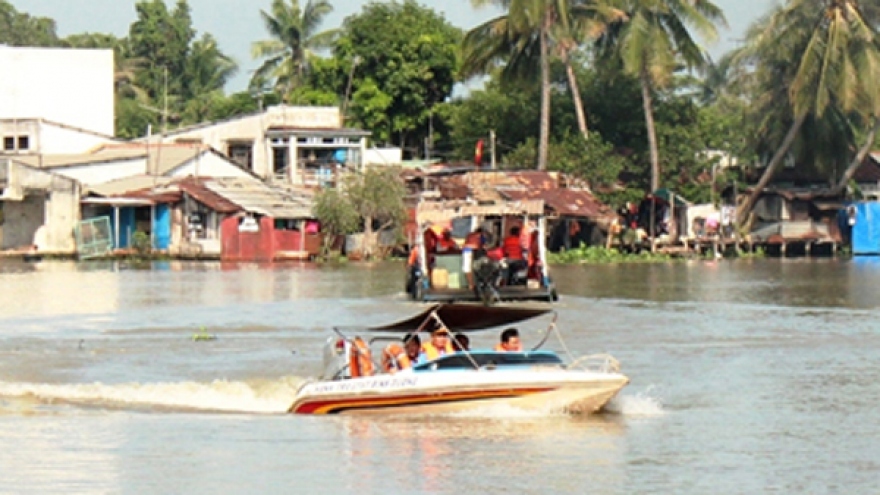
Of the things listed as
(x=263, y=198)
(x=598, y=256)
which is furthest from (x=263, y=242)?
(x=598, y=256)

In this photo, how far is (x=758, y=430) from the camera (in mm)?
16406

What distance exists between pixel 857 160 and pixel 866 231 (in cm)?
279

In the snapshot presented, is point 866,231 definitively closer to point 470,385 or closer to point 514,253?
point 514,253

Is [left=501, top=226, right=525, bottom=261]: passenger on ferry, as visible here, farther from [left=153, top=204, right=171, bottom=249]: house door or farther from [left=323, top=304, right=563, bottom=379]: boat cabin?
[left=153, top=204, right=171, bottom=249]: house door

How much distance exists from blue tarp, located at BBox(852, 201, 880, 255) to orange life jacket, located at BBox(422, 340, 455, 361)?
40.7m

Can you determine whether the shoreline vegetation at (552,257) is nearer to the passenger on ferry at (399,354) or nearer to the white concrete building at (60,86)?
the white concrete building at (60,86)

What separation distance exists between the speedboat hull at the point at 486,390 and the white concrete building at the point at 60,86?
148 ft

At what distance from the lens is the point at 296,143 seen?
183ft

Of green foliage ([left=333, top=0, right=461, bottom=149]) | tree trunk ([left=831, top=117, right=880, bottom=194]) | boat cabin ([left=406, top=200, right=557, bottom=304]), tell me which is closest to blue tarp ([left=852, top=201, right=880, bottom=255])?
tree trunk ([left=831, top=117, right=880, bottom=194])

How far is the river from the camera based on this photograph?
13883mm

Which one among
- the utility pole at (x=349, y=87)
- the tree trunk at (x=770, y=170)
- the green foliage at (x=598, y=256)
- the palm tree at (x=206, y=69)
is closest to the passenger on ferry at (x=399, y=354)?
the green foliage at (x=598, y=256)

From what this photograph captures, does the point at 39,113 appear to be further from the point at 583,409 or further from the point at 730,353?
the point at 583,409

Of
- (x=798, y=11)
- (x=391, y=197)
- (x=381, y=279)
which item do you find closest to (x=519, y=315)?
(x=381, y=279)

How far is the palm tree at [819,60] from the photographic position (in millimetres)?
51188
